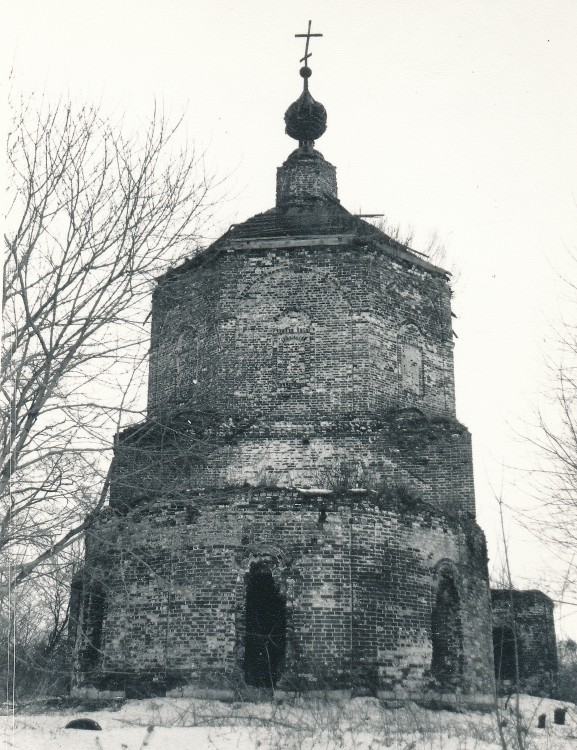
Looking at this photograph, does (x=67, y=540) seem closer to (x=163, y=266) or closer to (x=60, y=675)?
(x=163, y=266)

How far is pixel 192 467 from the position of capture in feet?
47.6

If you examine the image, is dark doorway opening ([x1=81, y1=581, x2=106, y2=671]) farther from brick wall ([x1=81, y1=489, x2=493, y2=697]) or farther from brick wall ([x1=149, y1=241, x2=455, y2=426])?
brick wall ([x1=149, y1=241, x2=455, y2=426])

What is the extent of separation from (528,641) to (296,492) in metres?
6.46

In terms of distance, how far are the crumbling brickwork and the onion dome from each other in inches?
385

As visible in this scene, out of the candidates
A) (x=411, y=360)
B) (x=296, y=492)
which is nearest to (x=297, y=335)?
(x=411, y=360)

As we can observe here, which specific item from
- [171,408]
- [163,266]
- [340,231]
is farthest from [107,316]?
[340,231]

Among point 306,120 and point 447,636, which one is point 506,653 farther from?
point 306,120

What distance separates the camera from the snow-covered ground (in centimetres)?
916

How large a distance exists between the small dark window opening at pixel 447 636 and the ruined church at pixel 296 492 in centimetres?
2

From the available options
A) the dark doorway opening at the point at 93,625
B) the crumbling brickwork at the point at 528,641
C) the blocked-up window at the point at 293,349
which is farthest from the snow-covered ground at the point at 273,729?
the blocked-up window at the point at 293,349

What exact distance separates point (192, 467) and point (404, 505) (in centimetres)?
341

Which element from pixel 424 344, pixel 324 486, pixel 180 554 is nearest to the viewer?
pixel 180 554

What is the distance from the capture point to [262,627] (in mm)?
12828

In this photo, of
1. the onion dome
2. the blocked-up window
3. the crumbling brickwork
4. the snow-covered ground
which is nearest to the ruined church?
the blocked-up window
